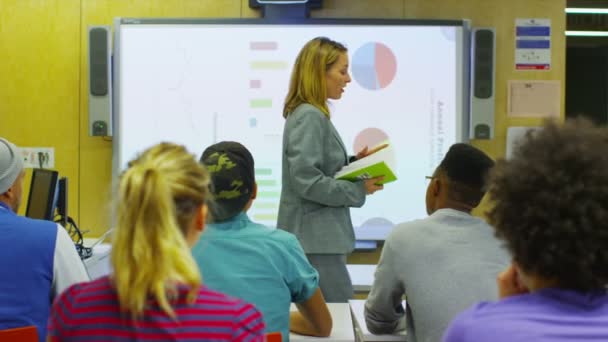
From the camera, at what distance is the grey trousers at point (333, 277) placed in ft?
9.51

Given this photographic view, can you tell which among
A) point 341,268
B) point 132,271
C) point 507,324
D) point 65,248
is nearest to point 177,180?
point 132,271

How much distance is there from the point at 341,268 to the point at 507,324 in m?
2.00

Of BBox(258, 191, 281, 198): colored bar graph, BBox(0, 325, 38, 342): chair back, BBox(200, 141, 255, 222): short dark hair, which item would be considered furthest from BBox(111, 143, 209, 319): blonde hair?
BBox(258, 191, 281, 198): colored bar graph

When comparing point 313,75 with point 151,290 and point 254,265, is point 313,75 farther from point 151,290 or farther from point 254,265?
point 151,290

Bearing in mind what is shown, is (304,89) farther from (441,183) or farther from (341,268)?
(441,183)

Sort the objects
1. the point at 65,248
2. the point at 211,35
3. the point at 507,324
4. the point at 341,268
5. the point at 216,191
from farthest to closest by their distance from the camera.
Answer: the point at 211,35, the point at 341,268, the point at 65,248, the point at 216,191, the point at 507,324

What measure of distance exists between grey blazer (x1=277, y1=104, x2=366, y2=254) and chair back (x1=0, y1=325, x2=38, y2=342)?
1326mm

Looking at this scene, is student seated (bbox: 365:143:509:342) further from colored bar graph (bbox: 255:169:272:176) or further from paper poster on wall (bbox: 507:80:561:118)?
paper poster on wall (bbox: 507:80:561:118)

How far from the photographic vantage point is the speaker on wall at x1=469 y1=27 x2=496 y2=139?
13.7 feet

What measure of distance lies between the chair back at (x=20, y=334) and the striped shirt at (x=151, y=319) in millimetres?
634

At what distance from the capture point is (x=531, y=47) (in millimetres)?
4293

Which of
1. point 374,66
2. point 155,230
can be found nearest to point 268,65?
point 374,66

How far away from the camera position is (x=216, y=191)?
5.92 feet

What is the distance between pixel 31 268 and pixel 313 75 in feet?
4.86
